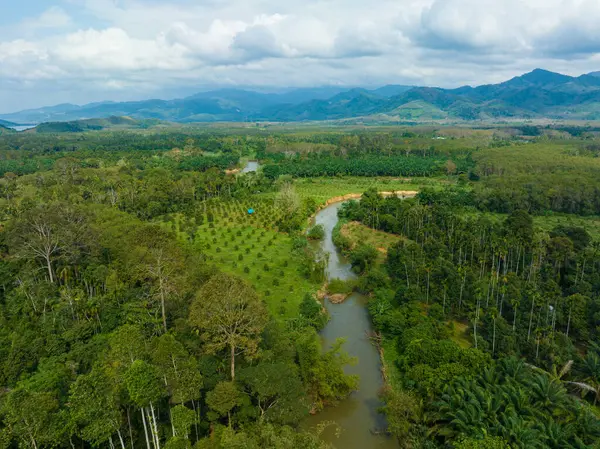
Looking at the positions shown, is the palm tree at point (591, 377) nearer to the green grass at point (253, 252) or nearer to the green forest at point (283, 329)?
the green forest at point (283, 329)

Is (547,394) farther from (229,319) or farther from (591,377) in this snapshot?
(229,319)

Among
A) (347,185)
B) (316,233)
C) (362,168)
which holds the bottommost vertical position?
(316,233)

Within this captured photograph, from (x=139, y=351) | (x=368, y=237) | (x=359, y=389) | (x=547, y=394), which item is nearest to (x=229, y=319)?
(x=139, y=351)

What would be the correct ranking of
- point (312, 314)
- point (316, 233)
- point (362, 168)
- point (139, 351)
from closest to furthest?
point (139, 351) → point (312, 314) → point (316, 233) → point (362, 168)

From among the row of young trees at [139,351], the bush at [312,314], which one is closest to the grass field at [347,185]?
the bush at [312,314]

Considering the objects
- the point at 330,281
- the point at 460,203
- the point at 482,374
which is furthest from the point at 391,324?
the point at 460,203

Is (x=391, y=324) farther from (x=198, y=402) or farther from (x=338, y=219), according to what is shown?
(x=338, y=219)
